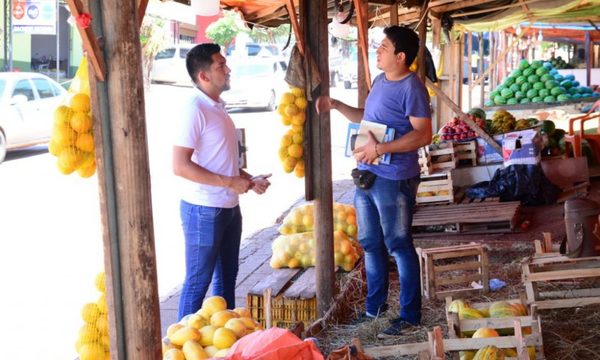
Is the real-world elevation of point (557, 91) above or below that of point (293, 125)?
above

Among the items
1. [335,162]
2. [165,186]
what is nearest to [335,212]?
[165,186]

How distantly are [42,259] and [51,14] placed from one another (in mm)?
13804

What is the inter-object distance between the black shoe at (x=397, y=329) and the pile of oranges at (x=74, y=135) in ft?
8.13

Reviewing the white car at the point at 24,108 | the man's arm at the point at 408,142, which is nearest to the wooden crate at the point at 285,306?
the man's arm at the point at 408,142

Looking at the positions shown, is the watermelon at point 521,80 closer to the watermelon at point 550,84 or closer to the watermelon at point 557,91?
the watermelon at point 550,84

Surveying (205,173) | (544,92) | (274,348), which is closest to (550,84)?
(544,92)

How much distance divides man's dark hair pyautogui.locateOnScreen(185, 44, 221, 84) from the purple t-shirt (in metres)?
1.07

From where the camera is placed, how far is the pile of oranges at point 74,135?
2.63 metres

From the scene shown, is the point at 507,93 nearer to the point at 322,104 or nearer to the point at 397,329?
the point at 322,104

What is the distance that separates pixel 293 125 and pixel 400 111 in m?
0.69

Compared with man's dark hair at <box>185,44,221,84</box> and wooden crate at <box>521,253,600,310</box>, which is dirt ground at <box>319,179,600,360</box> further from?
man's dark hair at <box>185,44,221,84</box>

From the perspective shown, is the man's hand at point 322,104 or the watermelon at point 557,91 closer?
the man's hand at point 322,104

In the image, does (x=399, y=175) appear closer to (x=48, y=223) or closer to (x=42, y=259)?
(x=42, y=259)

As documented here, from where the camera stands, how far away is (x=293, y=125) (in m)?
4.71
